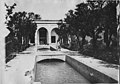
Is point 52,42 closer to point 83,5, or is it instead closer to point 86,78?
point 83,5

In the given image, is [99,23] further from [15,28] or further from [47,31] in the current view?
[47,31]

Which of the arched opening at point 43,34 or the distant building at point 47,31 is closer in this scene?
the distant building at point 47,31

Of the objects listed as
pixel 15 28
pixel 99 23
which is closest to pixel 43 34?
pixel 15 28

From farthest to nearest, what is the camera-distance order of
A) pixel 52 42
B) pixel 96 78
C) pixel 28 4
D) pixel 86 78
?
1. pixel 52 42
2. pixel 86 78
3. pixel 96 78
4. pixel 28 4

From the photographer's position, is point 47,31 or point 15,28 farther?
point 47,31

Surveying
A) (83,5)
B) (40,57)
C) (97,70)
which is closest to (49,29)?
(40,57)

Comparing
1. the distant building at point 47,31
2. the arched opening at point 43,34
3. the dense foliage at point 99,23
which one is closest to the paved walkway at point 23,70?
the dense foliage at point 99,23

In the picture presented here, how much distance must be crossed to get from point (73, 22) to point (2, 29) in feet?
43.9

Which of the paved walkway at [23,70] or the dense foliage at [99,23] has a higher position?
the dense foliage at [99,23]

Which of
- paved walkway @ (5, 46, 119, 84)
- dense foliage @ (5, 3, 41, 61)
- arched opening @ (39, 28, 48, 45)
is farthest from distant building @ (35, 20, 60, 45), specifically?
paved walkway @ (5, 46, 119, 84)

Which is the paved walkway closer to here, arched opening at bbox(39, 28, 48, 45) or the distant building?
the distant building

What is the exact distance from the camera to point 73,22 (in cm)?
1780

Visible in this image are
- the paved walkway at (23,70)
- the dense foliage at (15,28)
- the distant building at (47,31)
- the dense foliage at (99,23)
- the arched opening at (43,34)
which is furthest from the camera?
the arched opening at (43,34)

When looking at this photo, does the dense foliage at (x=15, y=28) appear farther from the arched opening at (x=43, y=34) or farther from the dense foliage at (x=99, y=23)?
the arched opening at (x=43, y=34)
